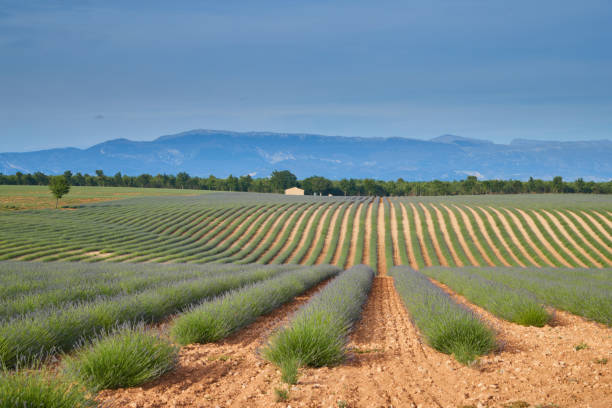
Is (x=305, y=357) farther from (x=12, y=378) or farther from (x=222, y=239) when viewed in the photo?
(x=222, y=239)

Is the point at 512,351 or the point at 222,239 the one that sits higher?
the point at 512,351

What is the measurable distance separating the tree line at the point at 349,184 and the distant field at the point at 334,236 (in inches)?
3080

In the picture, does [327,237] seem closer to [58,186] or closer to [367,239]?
[367,239]

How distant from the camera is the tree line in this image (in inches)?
4547

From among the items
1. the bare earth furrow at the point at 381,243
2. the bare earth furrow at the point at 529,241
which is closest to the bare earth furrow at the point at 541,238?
the bare earth furrow at the point at 529,241

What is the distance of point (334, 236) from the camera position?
38.9 meters

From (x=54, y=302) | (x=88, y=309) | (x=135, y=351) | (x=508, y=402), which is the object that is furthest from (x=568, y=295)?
(x=54, y=302)

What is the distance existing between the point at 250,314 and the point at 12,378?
419 centimetres

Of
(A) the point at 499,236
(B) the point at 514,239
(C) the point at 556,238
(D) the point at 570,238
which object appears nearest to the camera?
(D) the point at 570,238

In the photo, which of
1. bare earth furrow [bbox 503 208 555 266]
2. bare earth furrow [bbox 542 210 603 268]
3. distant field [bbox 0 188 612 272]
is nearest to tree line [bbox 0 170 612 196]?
distant field [bbox 0 188 612 272]

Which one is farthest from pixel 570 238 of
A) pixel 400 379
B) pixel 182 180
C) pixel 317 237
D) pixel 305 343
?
pixel 182 180

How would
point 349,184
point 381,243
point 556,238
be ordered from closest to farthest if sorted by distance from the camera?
point 556,238, point 381,243, point 349,184

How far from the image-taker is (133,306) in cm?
645

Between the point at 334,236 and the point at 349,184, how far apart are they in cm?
9457
